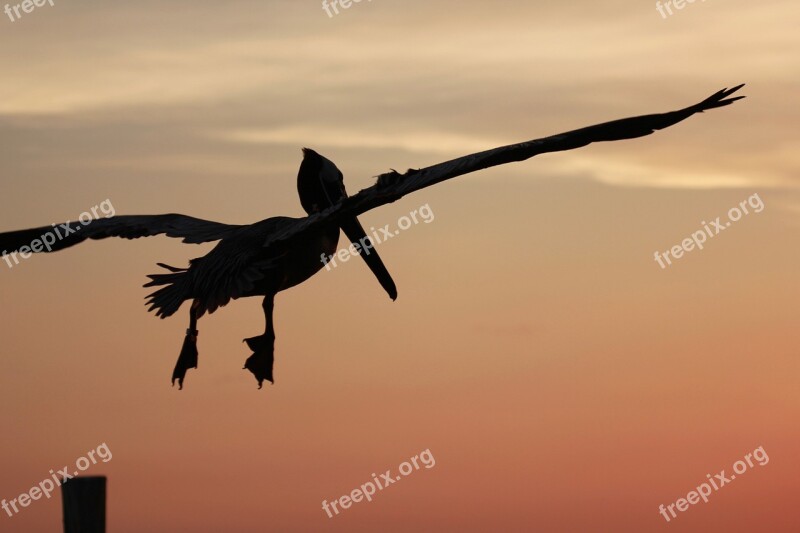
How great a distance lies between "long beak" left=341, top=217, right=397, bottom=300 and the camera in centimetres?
1526

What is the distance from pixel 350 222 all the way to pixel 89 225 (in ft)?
8.06

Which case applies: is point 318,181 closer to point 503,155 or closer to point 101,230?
point 101,230

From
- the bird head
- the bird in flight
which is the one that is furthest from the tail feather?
the bird head

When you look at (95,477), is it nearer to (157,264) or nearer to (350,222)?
(157,264)

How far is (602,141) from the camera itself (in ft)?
41.4

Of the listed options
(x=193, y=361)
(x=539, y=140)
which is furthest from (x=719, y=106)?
(x=193, y=361)

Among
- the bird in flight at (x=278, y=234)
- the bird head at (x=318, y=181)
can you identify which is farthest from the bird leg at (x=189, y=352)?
the bird head at (x=318, y=181)

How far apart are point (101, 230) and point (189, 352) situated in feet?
6.51

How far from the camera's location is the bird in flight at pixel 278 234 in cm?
1238

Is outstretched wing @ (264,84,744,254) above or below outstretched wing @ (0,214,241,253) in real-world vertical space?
below

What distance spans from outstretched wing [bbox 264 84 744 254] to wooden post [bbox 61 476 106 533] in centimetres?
355

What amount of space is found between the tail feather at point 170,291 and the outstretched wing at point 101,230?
1.23 metres

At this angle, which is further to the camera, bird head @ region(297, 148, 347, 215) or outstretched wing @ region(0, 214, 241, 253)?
bird head @ region(297, 148, 347, 215)

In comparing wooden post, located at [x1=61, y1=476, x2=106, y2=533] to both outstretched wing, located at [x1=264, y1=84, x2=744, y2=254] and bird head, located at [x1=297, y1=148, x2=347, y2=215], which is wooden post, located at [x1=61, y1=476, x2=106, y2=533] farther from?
bird head, located at [x1=297, y1=148, x2=347, y2=215]
